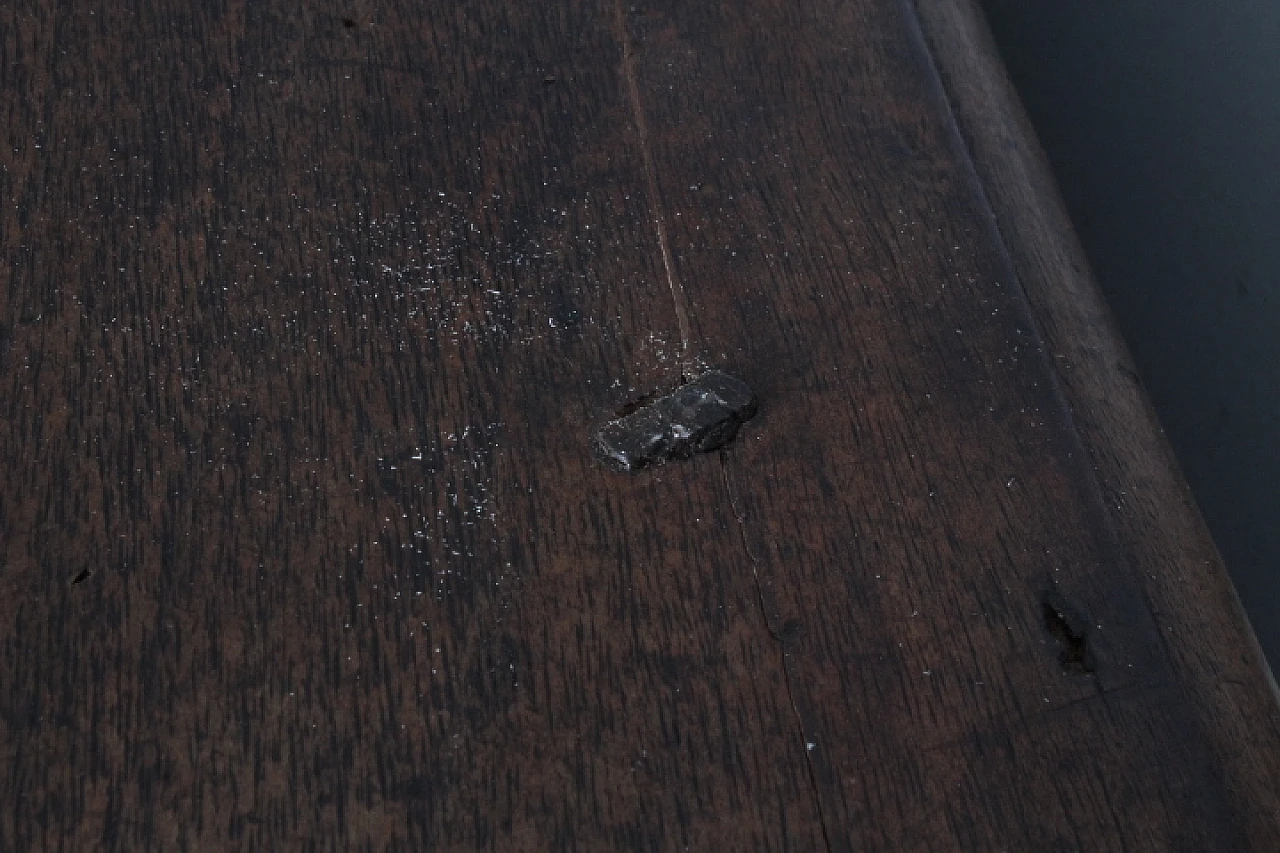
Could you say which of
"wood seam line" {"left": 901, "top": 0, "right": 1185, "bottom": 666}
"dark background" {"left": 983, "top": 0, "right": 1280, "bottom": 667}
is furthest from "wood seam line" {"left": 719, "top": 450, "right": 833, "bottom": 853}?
"dark background" {"left": 983, "top": 0, "right": 1280, "bottom": 667}

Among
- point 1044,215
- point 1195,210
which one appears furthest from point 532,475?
point 1195,210

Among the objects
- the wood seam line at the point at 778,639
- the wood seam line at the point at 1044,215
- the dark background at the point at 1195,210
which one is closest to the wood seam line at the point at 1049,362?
the wood seam line at the point at 1044,215

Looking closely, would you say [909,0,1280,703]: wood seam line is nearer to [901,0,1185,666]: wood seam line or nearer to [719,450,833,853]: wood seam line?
[901,0,1185,666]: wood seam line

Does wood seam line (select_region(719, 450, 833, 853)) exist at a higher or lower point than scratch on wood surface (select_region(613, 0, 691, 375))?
lower

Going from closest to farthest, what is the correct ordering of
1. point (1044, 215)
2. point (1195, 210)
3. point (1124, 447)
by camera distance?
1. point (1124, 447)
2. point (1044, 215)
3. point (1195, 210)

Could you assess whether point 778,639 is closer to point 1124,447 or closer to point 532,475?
point 532,475

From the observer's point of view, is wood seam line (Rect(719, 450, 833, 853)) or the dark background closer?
wood seam line (Rect(719, 450, 833, 853))

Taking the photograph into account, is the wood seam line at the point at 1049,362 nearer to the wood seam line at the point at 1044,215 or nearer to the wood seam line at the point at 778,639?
the wood seam line at the point at 1044,215
